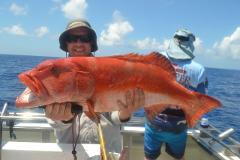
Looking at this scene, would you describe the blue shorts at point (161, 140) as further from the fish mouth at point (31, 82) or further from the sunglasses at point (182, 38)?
the fish mouth at point (31, 82)

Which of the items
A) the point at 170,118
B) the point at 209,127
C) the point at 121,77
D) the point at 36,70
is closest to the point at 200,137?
the point at 209,127

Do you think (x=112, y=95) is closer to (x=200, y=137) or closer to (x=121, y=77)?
(x=121, y=77)

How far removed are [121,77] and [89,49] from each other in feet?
4.23

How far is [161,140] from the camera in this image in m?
5.57

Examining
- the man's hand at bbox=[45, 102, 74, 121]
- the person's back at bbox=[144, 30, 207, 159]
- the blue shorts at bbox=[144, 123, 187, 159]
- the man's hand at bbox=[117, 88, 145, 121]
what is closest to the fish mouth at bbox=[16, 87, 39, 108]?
the man's hand at bbox=[45, 102, 74, 121]

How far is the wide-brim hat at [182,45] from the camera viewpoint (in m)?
5.42

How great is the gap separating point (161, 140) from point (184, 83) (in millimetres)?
997

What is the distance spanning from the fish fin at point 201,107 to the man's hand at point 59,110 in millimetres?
1089

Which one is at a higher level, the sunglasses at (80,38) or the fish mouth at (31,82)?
the sunglasses at (80,38)

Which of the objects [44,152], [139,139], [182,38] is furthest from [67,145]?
[182,38]

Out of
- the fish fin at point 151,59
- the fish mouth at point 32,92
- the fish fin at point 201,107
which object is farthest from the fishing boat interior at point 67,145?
the fish mouth at point 32,92

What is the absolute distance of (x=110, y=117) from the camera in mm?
3916

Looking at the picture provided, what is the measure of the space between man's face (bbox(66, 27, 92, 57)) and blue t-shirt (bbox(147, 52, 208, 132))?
165cm

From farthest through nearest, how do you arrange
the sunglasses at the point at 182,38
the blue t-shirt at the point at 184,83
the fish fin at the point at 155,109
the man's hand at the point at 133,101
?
the sunglasses at the point at 182,38 < the blue t-shirt at the point at 184,83 < the fish fin at the point at 155,109 < the man's hand at the point at 133,101
